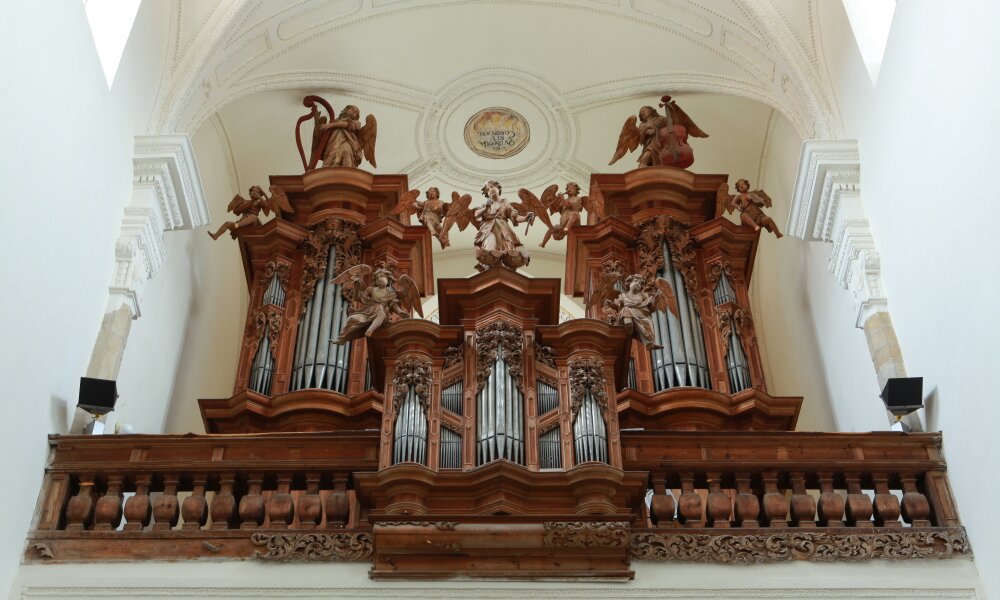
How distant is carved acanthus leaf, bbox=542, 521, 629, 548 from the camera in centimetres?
809

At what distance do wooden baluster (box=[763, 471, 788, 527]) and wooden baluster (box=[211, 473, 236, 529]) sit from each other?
346 cm

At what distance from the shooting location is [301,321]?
40.3 feet

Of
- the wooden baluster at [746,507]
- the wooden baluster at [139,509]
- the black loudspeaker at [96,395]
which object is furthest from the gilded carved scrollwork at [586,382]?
the black loudspeaker at [96,395]

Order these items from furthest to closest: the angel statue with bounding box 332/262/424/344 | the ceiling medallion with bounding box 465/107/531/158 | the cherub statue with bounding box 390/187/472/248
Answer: the ceiling medallion with bounding box 465/107/531/158 → the cherub statue with bounding box 390/187/472/248 → the angel statue with bounding box 332/262/424/344

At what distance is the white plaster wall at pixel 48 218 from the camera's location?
8188 millimetres

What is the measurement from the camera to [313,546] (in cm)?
826

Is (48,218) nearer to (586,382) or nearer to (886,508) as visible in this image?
(586,382)

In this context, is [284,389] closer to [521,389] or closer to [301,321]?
[301,321]

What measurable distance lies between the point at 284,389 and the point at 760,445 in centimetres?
456

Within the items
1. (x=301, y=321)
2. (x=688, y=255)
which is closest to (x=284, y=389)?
(x=301, y=321)

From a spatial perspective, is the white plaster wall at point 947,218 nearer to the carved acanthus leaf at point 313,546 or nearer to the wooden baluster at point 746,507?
the wooden baluster at point 746,507

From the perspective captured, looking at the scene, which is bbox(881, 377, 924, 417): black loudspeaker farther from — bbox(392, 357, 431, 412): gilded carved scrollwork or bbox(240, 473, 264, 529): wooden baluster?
bbox(240, 473, 264, 529): wooden baluster

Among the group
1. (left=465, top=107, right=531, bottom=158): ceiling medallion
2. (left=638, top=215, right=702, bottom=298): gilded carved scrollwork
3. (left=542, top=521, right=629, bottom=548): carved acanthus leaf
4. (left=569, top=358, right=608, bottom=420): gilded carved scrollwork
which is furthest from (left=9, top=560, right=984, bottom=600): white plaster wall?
(left=465, top=107, right=531, bottom=158): ceiling medallion

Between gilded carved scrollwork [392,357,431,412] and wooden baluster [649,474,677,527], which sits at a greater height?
gilded carved scrollwork [392,357,431,412]
